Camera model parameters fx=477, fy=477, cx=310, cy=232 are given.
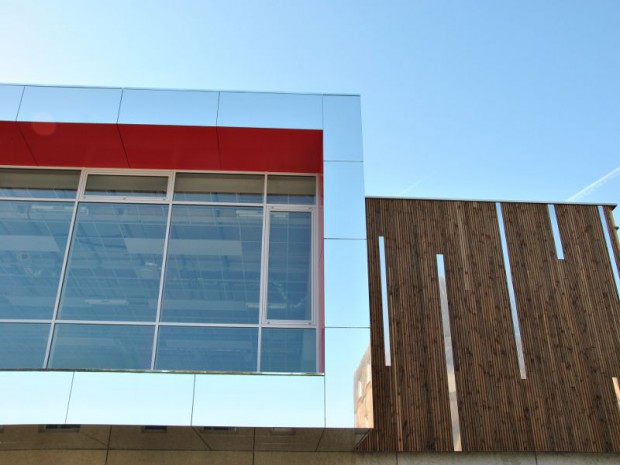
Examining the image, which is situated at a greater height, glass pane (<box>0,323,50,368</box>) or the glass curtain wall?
the glass curtain wall

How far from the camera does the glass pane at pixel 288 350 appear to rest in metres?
5.32

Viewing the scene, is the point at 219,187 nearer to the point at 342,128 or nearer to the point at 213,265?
the point at 213,265

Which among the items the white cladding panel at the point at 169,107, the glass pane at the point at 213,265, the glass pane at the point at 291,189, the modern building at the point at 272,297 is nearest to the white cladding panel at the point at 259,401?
the modern building at the point at 272,297

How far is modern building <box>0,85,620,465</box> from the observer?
4762 mm

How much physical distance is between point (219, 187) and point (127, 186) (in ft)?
4.11

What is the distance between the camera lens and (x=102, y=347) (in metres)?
5.38

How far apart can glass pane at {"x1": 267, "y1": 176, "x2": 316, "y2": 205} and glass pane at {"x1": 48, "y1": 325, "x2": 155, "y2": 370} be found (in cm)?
235

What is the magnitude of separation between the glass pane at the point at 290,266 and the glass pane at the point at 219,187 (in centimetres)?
51

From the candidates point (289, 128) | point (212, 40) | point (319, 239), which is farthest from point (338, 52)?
point (319, 239)

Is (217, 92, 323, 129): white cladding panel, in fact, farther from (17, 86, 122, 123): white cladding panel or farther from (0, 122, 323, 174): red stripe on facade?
(17, 86, 122, 123): white cladding panel

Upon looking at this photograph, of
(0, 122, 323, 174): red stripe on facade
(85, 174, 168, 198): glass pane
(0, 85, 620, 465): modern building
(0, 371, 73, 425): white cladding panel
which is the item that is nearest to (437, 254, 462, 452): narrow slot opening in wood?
(0, 85, 620, 465): modern building

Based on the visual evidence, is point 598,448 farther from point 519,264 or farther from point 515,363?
point 519,264

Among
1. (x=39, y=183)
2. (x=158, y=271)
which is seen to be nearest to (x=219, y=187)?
(x=158, y=271)

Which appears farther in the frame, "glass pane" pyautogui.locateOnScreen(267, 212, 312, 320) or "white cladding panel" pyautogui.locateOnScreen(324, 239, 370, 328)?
"glass pane" pyautogui.locateOnScreen(267, 212, 312, 320)
